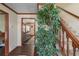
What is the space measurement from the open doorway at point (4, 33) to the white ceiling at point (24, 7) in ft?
0.71

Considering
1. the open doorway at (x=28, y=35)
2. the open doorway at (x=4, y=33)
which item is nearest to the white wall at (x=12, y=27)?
the open doorway at (x=4, y=33)

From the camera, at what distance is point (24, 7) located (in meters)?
3.75

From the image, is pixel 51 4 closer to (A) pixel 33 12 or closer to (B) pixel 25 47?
(A) pixel 33 12

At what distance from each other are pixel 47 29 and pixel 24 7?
544 mm

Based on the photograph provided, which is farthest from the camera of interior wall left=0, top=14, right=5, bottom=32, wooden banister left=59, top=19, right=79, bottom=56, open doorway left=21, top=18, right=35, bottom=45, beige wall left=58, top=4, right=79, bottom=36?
interior wall left=0, top=14, right=5, bottom=32

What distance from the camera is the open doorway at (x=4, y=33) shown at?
3.90 m

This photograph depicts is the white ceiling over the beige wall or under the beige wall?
over

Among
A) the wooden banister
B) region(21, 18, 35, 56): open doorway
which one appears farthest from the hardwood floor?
the wooden banister

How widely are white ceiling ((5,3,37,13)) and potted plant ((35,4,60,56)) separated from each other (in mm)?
136

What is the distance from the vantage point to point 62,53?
3.62 metres

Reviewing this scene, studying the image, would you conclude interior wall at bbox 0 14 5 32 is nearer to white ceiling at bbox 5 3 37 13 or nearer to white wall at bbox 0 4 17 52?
white wall at bbox 0 4 17 52

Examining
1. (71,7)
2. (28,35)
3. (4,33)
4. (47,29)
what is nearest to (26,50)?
(28,35)

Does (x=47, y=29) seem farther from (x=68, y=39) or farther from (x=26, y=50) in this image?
(x=26, y=50)

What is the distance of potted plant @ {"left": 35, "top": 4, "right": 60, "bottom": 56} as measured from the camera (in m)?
3.62
